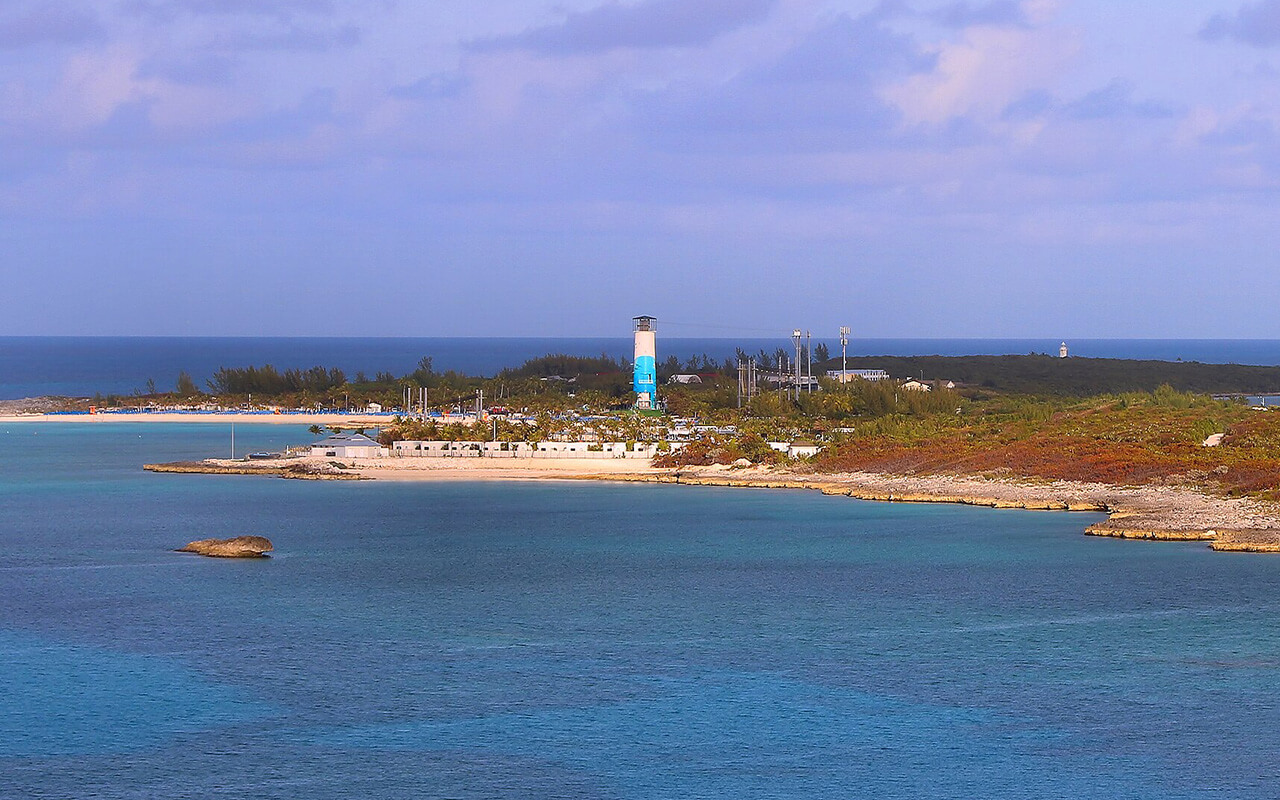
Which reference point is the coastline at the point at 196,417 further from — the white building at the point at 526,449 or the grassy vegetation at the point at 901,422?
the white building at the point at 526,449

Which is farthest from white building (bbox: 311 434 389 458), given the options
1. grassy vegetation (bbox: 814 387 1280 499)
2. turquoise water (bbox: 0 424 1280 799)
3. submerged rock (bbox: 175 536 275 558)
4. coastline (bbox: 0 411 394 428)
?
submerged rock (bbox: 175 536 275 558)

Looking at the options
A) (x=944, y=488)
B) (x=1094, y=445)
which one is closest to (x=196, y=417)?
(x=944, y=488)

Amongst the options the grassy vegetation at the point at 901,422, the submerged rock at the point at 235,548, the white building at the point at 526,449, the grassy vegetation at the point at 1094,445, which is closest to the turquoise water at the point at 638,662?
the submerged rock at the point at 235,548

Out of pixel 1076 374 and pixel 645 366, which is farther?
pixel 1076 374

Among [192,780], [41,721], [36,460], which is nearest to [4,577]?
[41,721]

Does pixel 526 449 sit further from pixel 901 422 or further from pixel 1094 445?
pixel 1094 445

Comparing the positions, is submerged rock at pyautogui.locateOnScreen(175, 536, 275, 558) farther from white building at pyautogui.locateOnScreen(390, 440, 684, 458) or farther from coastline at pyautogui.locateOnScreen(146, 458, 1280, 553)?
white building at pyautogui.locateOnScreen(390, 440, 684, 458)
